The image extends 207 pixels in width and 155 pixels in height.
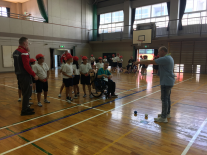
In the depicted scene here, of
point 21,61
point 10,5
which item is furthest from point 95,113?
point 10,5

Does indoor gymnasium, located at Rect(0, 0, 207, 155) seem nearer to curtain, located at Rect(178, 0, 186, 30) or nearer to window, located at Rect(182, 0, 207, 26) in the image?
window, located at Rect(182, 0, 207, 26)

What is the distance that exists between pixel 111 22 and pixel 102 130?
58.4 ft

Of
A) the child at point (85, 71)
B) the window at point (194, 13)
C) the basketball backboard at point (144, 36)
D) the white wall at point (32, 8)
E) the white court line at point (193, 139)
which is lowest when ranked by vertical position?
the white court line at point (193, 139)

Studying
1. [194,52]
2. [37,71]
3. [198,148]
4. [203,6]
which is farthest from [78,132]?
[203,6]

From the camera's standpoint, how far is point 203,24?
1306 centimetres

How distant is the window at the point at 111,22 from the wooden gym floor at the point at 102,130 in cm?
1487

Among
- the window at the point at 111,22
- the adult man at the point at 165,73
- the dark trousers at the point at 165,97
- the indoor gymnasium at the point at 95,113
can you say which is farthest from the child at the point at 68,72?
the window at the point at 111,22

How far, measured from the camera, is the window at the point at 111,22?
18.2 m

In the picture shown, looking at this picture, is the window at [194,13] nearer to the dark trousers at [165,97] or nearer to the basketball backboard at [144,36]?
the basketball backboard at [144,36]

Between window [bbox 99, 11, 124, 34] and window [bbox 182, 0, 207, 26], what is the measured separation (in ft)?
21.5

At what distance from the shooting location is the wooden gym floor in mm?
2361

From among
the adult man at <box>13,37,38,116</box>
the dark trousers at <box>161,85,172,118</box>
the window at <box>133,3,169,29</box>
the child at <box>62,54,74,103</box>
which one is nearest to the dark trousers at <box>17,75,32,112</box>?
the adult man at <box>13,37,38,116</box>

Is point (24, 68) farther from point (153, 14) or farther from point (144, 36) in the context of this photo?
point (153, 14)

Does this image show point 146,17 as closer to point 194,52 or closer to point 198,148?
point 194,52
